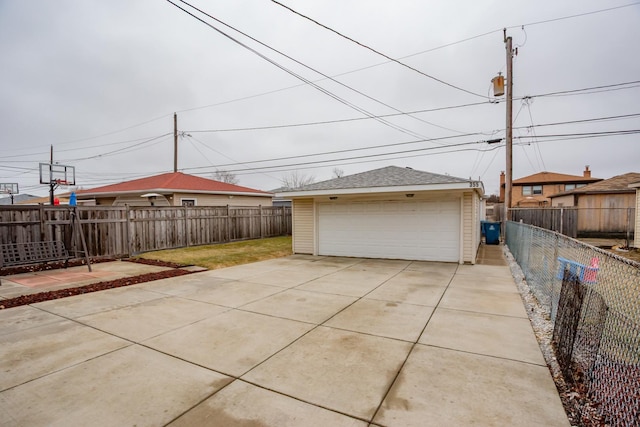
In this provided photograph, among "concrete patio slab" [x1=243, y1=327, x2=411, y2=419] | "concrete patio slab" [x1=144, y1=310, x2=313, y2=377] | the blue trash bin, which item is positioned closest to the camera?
"concrete patio slab" [x1=243, y1=327, x2=411, y2=419]

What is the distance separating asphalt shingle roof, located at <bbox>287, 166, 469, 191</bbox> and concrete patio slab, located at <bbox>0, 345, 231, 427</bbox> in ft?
25.3

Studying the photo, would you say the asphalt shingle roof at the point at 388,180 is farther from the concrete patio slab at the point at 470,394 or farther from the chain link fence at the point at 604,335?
the concrete patio slab at the point at 470,394

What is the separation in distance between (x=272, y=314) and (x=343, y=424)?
2.69 m

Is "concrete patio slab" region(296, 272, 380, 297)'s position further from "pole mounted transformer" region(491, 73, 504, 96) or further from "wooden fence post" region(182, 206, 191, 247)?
"pole mounted transformer" region(491, 73, 504, 96)

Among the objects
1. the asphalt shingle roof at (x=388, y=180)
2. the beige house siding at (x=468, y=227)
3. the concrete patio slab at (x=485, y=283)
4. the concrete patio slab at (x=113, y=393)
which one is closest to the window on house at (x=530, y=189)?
the asphalt shingle roof at (x=388, y=180)

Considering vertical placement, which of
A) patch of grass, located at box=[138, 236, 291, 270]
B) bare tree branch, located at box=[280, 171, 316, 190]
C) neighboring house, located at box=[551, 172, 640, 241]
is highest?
bare tree branch, located at box=[280, 171, 316, 190]

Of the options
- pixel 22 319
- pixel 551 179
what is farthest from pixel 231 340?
pixel 551 179

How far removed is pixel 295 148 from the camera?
31078mm

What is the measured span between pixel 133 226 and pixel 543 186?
39.5 m

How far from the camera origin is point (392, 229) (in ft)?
33.7

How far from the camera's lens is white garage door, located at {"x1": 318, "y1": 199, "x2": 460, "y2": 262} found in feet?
31.4

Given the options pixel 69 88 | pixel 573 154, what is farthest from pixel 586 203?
pixel 69 88

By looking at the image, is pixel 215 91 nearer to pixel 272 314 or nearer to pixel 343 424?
pixel 272 314

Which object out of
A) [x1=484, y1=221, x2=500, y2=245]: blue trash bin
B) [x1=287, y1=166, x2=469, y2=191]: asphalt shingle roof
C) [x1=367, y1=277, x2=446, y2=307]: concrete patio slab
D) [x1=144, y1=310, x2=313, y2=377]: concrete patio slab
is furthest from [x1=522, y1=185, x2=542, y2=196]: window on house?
[x1=144, y1=310, x2=313, y2=377]: concrete patio slab
